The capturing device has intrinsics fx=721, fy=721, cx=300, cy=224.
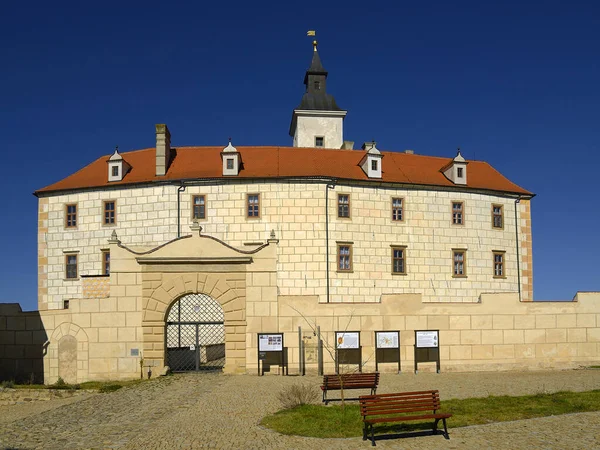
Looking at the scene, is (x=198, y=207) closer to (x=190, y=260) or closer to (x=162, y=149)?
(x=162, y=149)

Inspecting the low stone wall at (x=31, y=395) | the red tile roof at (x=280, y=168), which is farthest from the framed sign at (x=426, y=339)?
the low stone wall at (x=31, y=395)

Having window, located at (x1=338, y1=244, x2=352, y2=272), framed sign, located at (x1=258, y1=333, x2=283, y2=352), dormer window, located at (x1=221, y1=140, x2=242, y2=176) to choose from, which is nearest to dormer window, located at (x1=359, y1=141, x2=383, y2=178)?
window, located at (x1=338, y1=244, x2=352, y2=272)

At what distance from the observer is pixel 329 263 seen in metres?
34.5

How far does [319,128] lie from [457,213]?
13.9 meters

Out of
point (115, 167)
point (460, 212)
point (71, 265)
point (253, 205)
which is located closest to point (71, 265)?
point (71, 265)

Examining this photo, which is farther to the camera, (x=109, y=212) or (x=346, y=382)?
(x=109, y=212)

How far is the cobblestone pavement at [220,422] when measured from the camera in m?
12.5

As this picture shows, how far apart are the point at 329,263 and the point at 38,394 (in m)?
15.9

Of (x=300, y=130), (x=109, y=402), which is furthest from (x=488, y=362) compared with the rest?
(x=300, y=130)

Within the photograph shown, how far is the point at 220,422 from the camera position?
14.8 m

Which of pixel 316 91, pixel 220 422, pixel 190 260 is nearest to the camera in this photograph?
pixel 220 422

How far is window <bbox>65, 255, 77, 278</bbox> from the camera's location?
36250 mm

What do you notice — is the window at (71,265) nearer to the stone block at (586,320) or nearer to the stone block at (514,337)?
the stone block at (514,337)

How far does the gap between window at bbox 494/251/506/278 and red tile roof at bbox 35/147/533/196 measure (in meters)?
3.43
